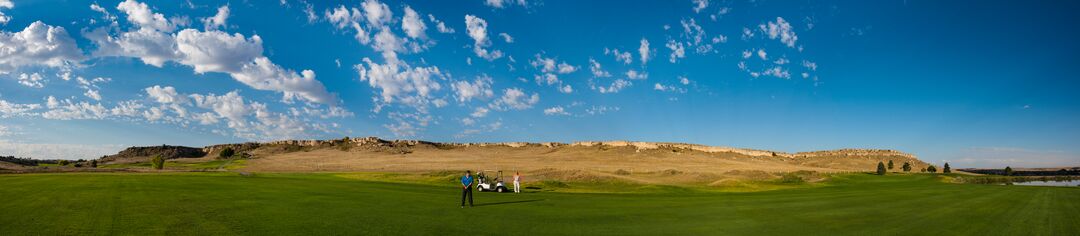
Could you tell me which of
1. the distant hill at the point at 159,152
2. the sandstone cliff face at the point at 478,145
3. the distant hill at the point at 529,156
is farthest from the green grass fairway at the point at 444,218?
the distant hill at the point at 159,152

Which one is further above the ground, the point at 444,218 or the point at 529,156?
the point at 529,156

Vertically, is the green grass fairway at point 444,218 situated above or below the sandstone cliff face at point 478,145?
below

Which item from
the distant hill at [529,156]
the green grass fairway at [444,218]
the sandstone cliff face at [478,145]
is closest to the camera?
the green grass fairway at [444,218]

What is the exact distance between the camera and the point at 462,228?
1627cm

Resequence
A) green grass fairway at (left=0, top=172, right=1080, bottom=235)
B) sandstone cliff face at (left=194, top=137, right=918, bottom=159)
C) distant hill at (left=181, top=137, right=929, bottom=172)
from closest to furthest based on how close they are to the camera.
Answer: green grass fairway at (left=0, top=172, right=1080, bottom=235), distant hill at (left=181, top=137, right=929, bottom=172), sandstone cliff face at (left=194, top=137, right=918, bottom=159)

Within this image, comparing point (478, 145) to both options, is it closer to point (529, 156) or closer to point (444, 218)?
point (529, 156)

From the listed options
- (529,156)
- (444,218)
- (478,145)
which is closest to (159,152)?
(478,145)

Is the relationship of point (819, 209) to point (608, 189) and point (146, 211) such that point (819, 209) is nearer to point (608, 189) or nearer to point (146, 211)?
point (608, 189)

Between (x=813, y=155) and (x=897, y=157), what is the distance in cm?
3101

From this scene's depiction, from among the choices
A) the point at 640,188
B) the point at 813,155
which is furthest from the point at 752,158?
the point at 640,188

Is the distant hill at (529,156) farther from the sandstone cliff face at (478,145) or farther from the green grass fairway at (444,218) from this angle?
the green grass fairway at (444,218)

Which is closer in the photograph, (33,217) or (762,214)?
(33,217)

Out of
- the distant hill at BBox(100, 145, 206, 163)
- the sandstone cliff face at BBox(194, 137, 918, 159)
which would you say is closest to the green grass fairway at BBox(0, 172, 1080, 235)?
the sandstone cliff face at BBox(194, 137, 918, 159)

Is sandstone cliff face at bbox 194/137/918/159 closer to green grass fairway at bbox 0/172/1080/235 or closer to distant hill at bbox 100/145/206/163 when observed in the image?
distant hill at bbox 100/145/206/163
